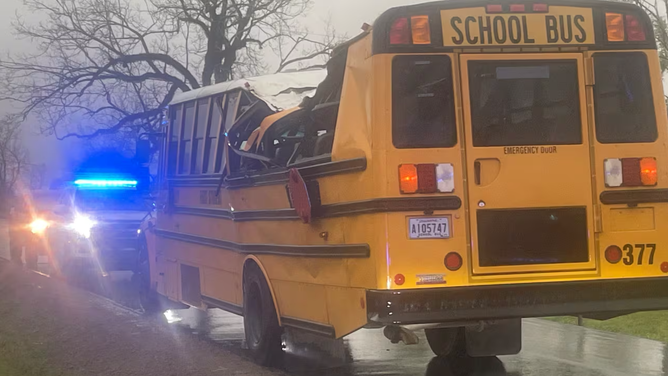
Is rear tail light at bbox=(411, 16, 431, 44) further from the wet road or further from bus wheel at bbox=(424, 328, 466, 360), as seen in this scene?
the wet road

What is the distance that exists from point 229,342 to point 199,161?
2.14m

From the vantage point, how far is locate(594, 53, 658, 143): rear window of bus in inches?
290

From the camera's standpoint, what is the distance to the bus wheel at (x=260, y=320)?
9.26 m

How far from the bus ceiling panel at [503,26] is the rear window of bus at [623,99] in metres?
0.13

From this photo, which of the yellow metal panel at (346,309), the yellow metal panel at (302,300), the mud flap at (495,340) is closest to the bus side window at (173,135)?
the yellow metal panel at (302,300)

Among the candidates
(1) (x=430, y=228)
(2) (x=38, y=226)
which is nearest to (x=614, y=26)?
(1) (x=430, y=228)

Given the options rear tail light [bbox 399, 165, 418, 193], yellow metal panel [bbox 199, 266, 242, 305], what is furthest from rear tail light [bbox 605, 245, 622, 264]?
yellow metal panel [bbox 199, 266, 242, 305]

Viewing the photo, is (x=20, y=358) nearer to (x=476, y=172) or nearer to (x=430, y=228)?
(x=430, y=228)

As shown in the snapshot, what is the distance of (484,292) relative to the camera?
22.9 ft

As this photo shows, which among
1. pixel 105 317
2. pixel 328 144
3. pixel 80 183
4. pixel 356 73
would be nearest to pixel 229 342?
pixel 105 317

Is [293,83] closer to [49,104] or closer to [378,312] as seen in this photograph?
[378,312]

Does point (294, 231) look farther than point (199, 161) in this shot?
No

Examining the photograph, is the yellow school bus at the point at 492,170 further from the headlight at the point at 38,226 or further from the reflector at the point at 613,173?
the headlight at the point at 38,226

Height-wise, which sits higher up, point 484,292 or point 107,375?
point 484,292
